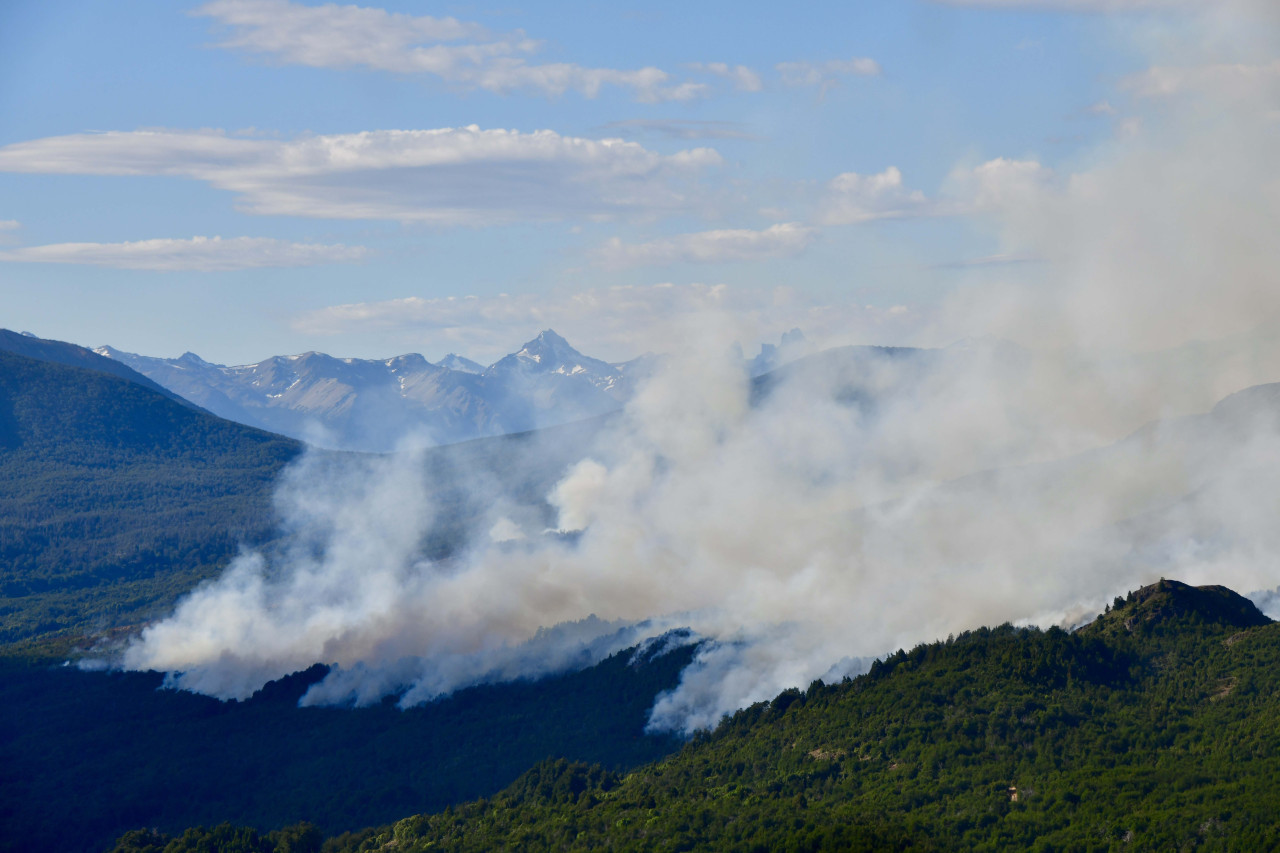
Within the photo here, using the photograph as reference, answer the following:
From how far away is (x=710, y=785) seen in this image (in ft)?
590

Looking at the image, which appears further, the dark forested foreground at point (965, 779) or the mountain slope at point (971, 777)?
the dark forested foreground at point (965, 779)

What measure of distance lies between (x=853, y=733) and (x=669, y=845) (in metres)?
37.9

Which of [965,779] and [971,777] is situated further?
[971,777]

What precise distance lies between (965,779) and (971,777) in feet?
2.77

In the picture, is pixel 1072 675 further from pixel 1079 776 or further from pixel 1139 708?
pixel 1079 776

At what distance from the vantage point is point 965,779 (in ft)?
539

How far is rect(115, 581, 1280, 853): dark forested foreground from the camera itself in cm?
14788

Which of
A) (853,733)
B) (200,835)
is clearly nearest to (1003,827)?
(853,733)

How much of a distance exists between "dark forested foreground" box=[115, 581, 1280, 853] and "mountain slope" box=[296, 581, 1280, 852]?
0.29 meters

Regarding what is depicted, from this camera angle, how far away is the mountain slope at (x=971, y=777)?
148 metres

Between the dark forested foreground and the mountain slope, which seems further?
the dark forested foreground

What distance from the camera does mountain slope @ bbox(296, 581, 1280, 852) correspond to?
147750 mm

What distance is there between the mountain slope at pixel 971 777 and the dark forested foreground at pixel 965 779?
29 centimetres

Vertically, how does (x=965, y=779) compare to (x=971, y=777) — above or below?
below
